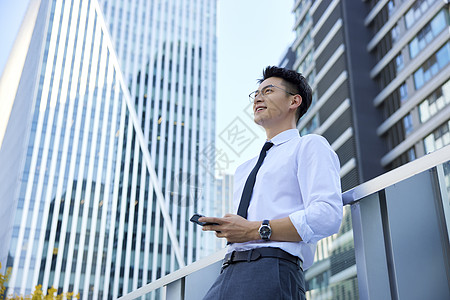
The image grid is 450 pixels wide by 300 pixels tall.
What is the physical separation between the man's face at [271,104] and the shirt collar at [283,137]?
2.6 inches

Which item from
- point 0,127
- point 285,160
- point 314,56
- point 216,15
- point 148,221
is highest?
point 216,15

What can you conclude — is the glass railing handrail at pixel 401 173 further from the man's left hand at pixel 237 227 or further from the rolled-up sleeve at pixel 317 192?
the man's left hand at pixel 237 227

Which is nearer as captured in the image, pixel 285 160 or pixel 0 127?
pixel 285 160

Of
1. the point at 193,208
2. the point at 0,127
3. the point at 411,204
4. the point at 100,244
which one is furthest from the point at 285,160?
the point at 0,127

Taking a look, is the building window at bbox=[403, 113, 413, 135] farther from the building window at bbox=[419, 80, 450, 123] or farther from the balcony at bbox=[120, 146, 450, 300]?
the balcony at bbox=[120, 146, 450, 300]

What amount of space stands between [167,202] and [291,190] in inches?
2057

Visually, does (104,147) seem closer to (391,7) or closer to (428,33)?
(391,7)

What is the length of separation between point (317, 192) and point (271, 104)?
0.50 metres

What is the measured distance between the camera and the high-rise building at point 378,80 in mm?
25266

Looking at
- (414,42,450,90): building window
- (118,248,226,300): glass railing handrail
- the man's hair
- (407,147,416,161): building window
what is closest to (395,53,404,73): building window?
(414,42,450,90): building window

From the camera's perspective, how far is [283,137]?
1790 millimetres

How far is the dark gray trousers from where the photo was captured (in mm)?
1390

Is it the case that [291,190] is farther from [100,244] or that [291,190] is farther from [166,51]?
[166,51]

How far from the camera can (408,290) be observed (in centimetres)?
147
